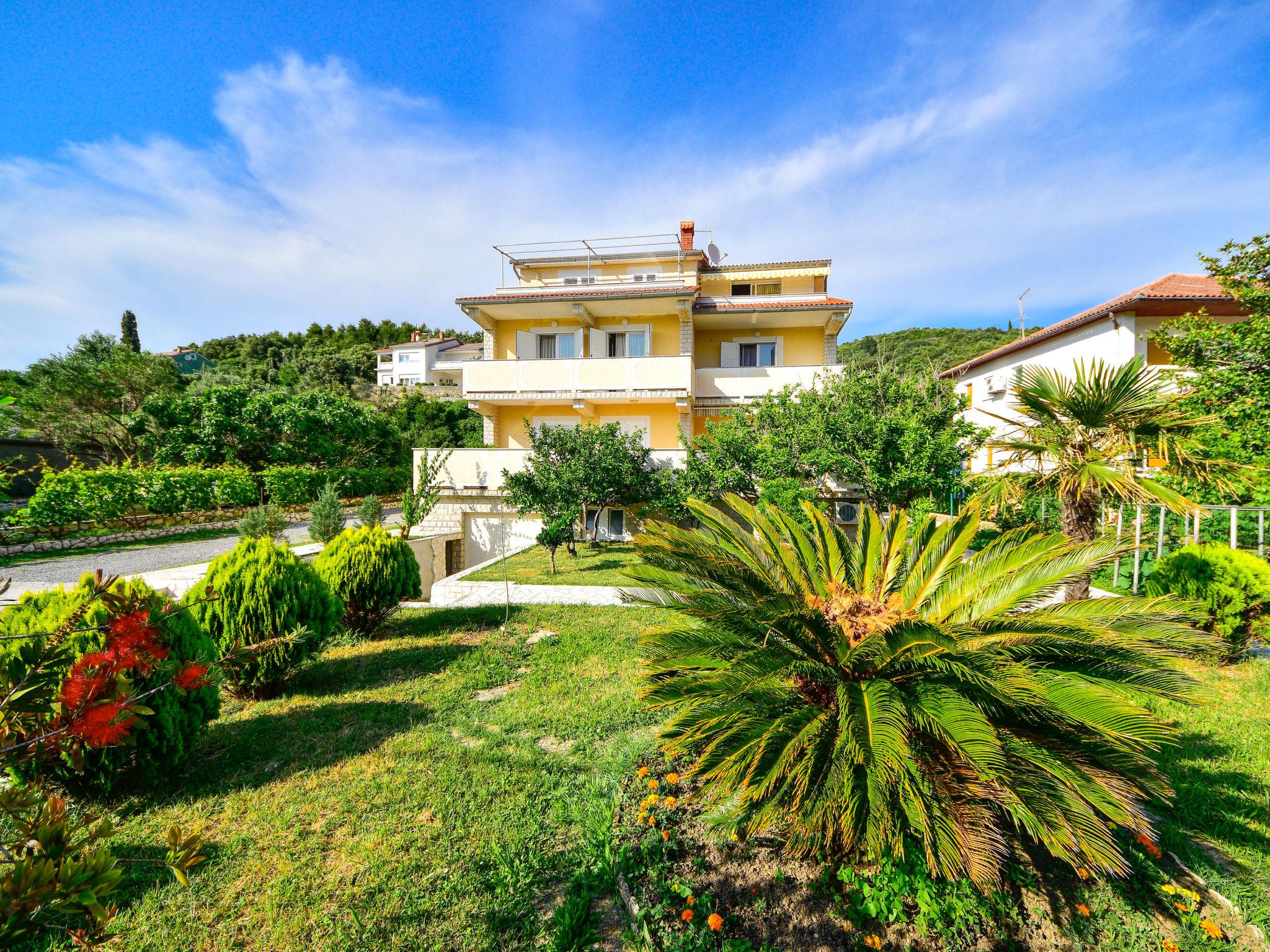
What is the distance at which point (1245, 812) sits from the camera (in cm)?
357

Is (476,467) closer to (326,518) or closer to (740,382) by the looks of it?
(326,518)

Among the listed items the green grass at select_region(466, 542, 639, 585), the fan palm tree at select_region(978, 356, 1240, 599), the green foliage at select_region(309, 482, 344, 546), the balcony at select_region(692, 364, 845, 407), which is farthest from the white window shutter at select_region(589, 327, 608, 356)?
the fan palm tree at select_region(978, 356, 1240, 599)

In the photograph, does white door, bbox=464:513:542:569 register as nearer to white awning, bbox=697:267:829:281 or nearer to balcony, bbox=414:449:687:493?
balcony, bbox=414:449:687:493

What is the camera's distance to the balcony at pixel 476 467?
1560 centimetres

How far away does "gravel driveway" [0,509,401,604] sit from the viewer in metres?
11.4

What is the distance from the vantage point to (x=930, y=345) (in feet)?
163

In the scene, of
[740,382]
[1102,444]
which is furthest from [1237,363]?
[740,382]

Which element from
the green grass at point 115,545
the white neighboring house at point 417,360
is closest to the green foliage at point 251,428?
the green grass at point 115,545

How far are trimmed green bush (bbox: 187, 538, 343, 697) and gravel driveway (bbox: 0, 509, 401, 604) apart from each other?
6736mm

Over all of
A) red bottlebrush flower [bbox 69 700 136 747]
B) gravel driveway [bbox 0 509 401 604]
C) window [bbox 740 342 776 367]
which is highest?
window [bbox 740 342 776 367]

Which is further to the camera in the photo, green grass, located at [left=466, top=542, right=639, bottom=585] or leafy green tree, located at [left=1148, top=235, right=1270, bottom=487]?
green grass, located at [left=466, top=542, right=639, bottom=585]

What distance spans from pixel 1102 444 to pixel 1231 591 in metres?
2.06

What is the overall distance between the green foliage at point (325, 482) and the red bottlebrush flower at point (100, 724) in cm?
1905

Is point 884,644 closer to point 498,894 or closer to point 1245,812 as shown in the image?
point 498,894
